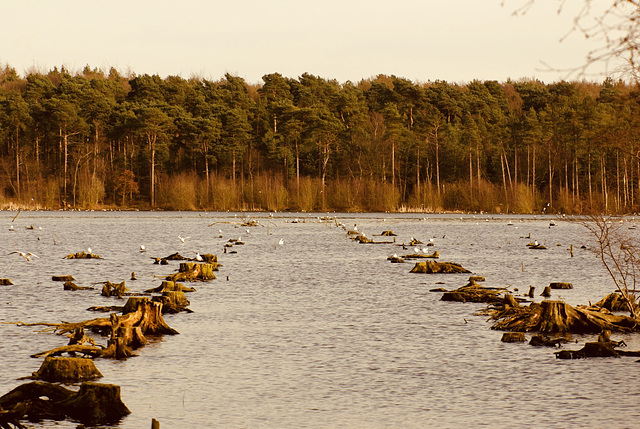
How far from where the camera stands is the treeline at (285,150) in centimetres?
10188

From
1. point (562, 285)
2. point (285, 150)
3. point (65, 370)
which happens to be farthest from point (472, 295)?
point (285, 150)

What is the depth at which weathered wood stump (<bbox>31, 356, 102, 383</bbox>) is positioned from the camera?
13.5 m

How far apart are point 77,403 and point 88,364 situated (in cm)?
234

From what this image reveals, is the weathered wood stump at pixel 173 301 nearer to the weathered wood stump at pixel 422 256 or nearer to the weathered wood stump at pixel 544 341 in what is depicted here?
the weathered wood stump at pixel 544 341

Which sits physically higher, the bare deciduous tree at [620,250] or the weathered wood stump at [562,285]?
the bare deciduous tree at [620,250]

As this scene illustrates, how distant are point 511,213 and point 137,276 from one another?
73.1m

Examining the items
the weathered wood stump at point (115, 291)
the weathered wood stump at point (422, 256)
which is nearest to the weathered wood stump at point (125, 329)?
the weathered wood stump at point (115, 291)

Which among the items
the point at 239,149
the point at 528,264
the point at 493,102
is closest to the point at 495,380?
the point at 528,264

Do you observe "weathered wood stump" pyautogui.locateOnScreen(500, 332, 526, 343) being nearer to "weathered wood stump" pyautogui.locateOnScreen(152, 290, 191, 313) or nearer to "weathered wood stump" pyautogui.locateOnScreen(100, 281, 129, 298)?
"weathered wood stump" pyautogui.locateOnScreen(152, 290, 191, 313)

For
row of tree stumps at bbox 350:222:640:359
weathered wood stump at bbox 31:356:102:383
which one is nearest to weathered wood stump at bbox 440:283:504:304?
row of tree stumps at bbox 350:222:640:359

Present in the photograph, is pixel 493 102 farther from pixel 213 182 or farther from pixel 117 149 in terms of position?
pixel 117 149

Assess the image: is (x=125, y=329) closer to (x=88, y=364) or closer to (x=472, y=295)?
(x=88, y=364)

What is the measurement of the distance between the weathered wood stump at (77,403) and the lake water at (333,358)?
A: 0.23 meters

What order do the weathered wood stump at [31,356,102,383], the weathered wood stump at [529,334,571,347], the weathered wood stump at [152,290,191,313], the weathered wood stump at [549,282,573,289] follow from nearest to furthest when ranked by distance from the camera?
the weathered wood stump at [31,356,102,383], the weathered wood stump at [529,334,571,347], the weathered wood stump at [152,290,191,313], the weathered wood stump at [549,282,573,289]
